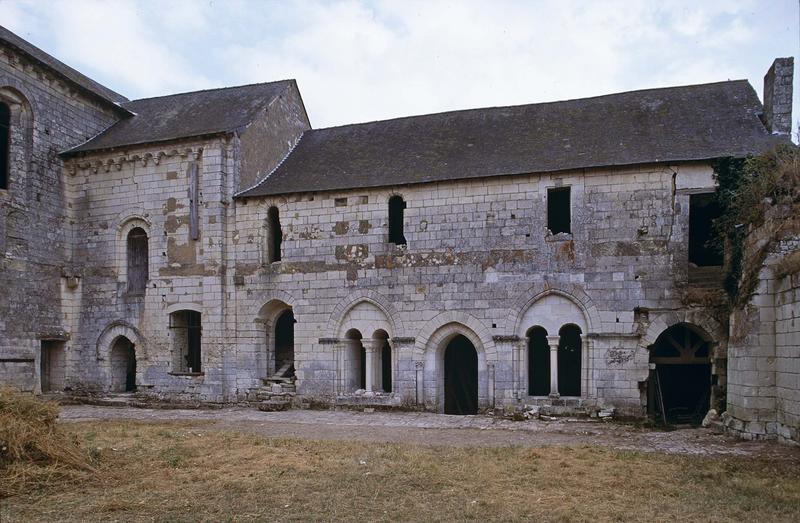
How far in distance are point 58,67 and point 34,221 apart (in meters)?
5.49

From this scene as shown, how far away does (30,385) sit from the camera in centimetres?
1936

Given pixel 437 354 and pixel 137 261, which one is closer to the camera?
pixel 437 354

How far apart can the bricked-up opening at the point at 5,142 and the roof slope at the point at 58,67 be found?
69.5 inches

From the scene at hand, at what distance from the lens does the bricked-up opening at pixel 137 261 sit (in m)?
21.1

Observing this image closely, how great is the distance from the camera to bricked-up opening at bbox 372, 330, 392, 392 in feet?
62.9

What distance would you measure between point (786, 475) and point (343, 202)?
12711 mm

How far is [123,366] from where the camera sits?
840 inches

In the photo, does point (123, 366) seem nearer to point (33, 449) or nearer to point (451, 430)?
point (451, 430)

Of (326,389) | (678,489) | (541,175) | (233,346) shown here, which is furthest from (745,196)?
(233,346)

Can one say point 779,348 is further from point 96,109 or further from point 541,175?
point 96,109

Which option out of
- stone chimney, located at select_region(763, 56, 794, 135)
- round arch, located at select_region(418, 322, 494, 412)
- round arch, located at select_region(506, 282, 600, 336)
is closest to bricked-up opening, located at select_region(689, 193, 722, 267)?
stone chimney, located at select_region(763, 56, 794, 135)

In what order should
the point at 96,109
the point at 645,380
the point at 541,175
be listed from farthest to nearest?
1. the point at 96,109
2. the point at 541,175
3. the point at 645,380

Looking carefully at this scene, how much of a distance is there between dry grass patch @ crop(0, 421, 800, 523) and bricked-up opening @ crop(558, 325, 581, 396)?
767 cm

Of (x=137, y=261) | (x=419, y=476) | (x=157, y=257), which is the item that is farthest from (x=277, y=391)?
(x=419, y=476)
